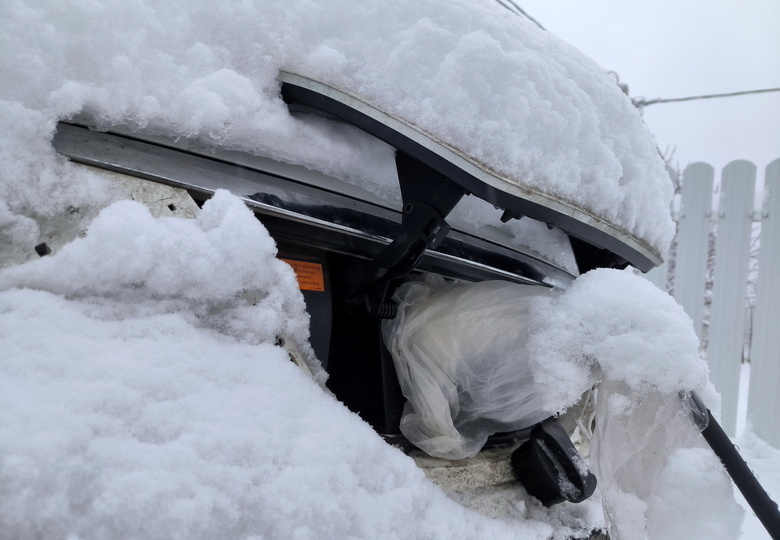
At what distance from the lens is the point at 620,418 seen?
0.98 m

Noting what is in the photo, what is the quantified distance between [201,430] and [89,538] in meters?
0.15

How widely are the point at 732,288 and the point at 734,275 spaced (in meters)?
0.10

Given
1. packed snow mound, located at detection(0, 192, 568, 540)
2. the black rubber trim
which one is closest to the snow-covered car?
the black rubber trim

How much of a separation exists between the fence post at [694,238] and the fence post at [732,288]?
126 mm

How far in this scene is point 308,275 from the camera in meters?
1.02

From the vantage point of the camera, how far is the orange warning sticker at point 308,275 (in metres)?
1.00

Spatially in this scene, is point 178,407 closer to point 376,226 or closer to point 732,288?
point 376,226

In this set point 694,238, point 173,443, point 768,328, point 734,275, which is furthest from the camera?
point 694,238

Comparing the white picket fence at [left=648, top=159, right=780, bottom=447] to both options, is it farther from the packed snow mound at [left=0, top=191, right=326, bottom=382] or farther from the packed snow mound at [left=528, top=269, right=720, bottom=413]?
the packed snow mound at [left=0, top=191, right=326, bottom=382]

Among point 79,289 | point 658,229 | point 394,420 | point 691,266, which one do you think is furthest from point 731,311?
point 79,289

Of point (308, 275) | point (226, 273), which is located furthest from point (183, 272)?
point (308, 275)

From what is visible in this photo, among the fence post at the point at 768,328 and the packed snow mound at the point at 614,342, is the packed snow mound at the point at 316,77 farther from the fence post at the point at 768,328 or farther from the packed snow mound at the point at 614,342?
the fence post at the point at 768,328

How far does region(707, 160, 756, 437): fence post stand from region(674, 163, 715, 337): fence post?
13cm

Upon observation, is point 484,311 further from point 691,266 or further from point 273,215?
point 691,266
